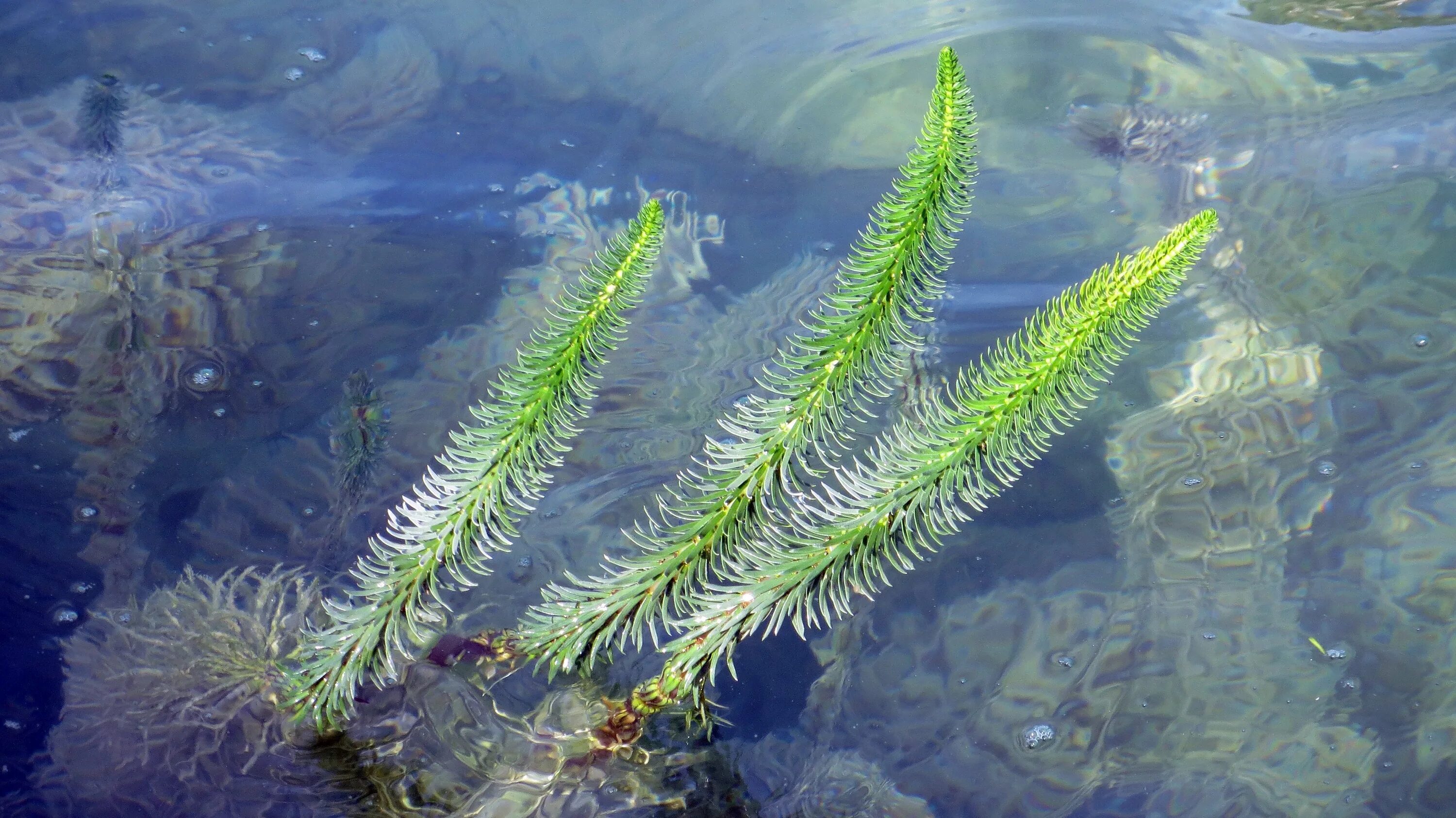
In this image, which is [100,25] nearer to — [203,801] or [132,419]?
[132,419]

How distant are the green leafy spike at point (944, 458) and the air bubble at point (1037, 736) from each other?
1.24 m

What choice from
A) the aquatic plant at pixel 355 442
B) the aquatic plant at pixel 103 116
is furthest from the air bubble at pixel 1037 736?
the aquatic plant at pixel 103 116

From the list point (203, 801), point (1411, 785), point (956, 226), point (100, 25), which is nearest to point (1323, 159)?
point (1411, 785)

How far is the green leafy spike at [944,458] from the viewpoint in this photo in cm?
203

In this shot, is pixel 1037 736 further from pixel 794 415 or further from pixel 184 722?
pixel 184 722

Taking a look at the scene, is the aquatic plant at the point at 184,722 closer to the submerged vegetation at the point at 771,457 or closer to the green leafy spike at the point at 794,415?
the submerged vegetation at the point at 771,457

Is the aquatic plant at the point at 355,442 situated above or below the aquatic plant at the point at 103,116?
below

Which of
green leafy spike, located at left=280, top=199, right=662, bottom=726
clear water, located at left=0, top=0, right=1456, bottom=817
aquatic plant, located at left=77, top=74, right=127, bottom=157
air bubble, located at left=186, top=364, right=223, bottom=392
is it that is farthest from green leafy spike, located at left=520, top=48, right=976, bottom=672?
aquatic plant, located at left=77, top=74, right=127, bottom=157

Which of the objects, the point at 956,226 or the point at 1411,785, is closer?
the point at 956,226

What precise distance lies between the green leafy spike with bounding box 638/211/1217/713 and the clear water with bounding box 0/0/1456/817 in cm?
78

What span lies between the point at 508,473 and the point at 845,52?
3412 mm

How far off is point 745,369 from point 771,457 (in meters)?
1.77

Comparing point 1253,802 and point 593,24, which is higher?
point 593,24

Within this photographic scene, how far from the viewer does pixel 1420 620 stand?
11.0ft
